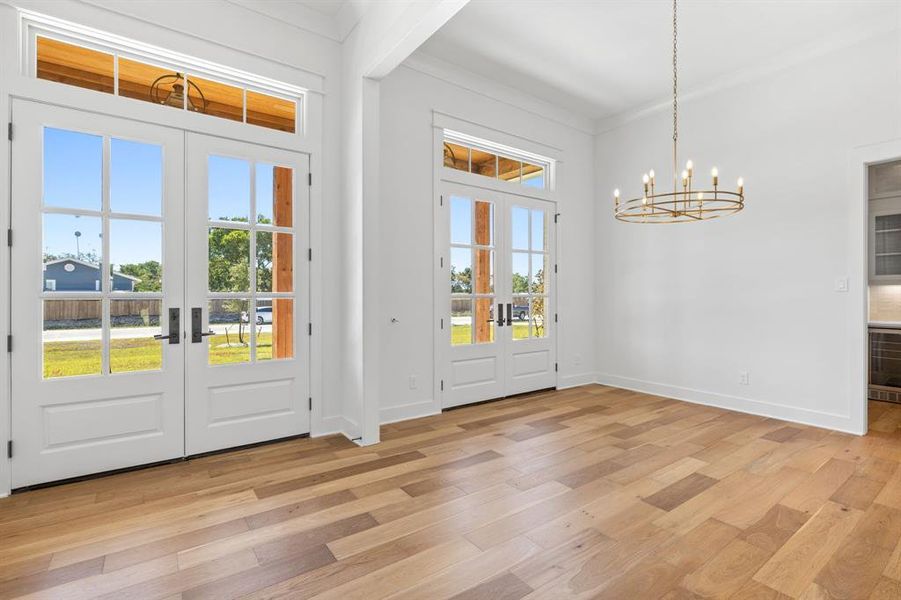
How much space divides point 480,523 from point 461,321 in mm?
2570

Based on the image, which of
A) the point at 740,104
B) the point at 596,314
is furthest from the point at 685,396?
the point at 740,104

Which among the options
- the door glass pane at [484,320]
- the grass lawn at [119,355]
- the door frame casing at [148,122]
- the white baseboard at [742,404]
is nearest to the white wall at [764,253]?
the white baseboard at [742,404]

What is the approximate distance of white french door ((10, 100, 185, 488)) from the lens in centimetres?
274

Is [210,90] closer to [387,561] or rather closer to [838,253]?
[387,561]

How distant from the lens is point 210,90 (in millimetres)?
3373

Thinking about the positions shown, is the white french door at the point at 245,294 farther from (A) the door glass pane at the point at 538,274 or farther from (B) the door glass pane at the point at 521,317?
(A) the door glass pane at the point at 538,274

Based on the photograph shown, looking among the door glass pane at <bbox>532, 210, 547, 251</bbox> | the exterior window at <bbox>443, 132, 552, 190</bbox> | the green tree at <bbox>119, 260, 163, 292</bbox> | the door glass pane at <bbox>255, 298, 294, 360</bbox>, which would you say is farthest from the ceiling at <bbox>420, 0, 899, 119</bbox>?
the green tree at <bbox>119, 260, 163, 292</bbox>

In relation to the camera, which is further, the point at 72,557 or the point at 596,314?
the point at 596,314

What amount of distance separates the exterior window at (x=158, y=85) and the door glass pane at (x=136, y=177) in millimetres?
348

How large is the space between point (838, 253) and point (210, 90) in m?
5.33

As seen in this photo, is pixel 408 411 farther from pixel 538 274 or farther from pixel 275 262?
pixel 538 274

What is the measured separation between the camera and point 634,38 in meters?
4.02

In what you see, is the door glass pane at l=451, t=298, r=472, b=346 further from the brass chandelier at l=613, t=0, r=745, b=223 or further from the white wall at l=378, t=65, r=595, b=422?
the brass chandelier at l=613, t=0, r=745, b=223

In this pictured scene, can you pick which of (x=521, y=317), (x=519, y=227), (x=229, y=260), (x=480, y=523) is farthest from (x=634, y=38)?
(x=480, y=523)
